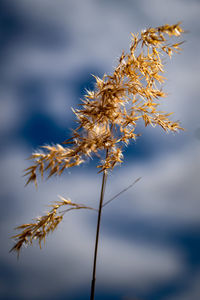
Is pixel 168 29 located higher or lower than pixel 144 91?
higher

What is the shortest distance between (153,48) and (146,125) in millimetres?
886

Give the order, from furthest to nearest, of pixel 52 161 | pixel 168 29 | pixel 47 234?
1. pixel 47 234
2. pixel 52 161
3. pixel 168 29

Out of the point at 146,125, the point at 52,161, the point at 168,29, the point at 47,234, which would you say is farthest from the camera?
the point at 146,125

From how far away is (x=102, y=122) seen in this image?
320cm

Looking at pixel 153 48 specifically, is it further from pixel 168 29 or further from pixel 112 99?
pixel 112 99

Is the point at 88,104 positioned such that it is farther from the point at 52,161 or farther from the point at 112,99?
the point at 52,161

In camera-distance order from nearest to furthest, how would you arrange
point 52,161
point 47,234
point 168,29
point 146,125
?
1. point 168,29
2. point 52,161
3. point 47,234
4. point 146,125

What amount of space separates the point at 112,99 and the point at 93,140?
20.6 inches

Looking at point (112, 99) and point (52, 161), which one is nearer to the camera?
point (52, 161)

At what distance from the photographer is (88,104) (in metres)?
3.17

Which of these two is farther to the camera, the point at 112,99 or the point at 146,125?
the point at 146,125

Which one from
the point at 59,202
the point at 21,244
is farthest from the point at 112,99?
the point at 21,244

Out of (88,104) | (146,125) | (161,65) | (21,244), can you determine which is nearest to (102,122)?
(88,104)

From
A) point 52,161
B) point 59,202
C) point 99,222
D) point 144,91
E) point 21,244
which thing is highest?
point 144,91
